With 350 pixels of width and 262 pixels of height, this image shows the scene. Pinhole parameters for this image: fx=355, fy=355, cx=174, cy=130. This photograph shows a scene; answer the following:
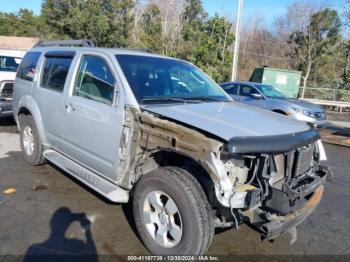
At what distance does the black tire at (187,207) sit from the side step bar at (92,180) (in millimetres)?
501

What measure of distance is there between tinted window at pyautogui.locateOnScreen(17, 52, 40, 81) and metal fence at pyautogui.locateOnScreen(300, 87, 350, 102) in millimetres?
21731

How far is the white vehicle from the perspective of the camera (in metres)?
8.81

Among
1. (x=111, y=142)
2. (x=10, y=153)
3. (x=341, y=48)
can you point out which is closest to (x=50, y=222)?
(x=111, y=142)

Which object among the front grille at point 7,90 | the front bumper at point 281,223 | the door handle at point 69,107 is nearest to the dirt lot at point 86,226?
the front bumper at point 281,223

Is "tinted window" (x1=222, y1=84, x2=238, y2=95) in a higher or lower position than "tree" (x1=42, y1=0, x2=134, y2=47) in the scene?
lower

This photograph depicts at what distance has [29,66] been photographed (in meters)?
5.92

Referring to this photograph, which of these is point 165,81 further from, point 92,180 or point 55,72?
point 55,72

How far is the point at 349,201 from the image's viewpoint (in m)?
5.13

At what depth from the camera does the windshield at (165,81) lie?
3926mm

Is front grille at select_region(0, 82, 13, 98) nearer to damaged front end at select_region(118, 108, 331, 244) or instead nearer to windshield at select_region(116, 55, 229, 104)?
windshield at select_region(116, 55, 229, 104)

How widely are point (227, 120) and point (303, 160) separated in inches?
33.8

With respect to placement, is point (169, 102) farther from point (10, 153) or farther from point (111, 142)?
point (10, 153)

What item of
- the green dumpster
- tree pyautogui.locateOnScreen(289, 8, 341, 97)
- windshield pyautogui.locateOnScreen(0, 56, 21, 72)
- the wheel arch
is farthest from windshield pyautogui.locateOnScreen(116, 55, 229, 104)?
tree pyautogui.locateOnScreen(289, 8, 341, 97)

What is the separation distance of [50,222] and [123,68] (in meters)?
1.91
